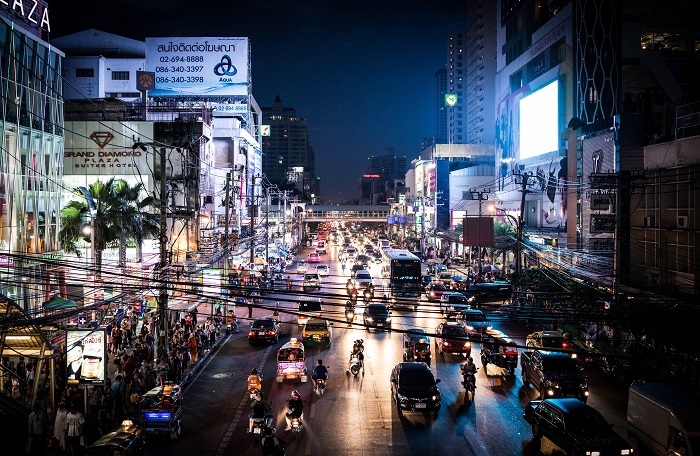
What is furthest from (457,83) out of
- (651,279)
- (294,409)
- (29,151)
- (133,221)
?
(294,409)

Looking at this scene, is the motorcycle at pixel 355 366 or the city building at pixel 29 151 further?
the city building at pixel 29 151

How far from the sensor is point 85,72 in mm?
92688

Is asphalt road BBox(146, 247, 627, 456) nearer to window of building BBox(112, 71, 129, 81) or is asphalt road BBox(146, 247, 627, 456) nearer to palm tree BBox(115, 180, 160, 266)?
palm tree BBox(115, 180, 160, 266)

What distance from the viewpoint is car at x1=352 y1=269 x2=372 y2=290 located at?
45019 millimetres

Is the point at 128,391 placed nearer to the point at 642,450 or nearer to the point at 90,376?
the point at 90,376

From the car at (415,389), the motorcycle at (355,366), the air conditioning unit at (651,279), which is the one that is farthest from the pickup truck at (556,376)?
the air conditioning unit at (651,279)

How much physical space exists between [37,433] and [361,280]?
102ft

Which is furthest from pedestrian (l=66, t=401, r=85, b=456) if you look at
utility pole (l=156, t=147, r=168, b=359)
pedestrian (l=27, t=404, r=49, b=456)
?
utility pole (l=156, t=147, r=168, b=359)

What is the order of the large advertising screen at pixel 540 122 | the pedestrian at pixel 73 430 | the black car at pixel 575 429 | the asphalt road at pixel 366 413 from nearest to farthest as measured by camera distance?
the black car at pixel 575 429
the pedestrian at pixel 73 430
the asphalt road at pixel 366 413
the large advertising screen at pixel 540 122

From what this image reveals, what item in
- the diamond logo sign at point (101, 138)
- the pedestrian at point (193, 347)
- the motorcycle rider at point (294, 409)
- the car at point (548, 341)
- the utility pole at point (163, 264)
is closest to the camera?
the motorcycle rider at point (294, 409)

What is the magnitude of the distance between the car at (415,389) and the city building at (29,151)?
20345mm

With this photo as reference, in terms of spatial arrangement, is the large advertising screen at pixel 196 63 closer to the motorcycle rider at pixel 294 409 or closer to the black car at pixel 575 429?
the motorcycle rider at pixel 294 409

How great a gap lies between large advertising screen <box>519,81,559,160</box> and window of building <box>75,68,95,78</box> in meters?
62.1

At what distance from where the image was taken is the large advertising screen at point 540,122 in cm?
6954
